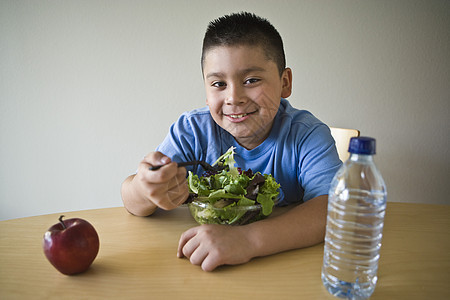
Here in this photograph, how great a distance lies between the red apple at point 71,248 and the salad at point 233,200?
22 cm

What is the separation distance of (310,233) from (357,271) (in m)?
0.13

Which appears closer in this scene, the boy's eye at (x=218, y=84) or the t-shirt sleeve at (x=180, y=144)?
the boy's eye at (x=218, y=84)

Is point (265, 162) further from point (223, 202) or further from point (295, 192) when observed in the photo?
point (223, 202)

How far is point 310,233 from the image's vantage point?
25.6 inches

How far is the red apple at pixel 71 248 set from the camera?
1.72ft

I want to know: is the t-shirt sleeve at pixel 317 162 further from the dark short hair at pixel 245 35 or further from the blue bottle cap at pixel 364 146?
the blue bottle cap at pixel 364 146

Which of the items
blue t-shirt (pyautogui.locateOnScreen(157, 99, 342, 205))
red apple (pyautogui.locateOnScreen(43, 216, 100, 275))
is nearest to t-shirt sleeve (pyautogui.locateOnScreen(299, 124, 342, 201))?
blue t-shirt (pyautogui.locateOnScreen(157, 99, 342, 205))

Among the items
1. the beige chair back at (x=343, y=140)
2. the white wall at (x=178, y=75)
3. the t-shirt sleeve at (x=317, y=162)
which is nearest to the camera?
the t-shirt sleeve at (x=317, y=162)

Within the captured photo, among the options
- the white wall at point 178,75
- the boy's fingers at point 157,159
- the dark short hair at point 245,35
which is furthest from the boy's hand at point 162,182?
the white wall at point 178,75

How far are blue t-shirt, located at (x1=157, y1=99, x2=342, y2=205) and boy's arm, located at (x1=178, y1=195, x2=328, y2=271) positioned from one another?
265 millimetres

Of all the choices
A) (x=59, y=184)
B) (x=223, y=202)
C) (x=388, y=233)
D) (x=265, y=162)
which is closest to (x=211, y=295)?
(x=223, y=202)

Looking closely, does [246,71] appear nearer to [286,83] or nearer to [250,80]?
[250,80]

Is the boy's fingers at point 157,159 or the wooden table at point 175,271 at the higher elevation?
the boy's fingers at point 157,159

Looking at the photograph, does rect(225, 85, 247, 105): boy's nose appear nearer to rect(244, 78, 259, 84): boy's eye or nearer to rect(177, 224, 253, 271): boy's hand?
rect(244, 78, 259, 84): boy's eye
